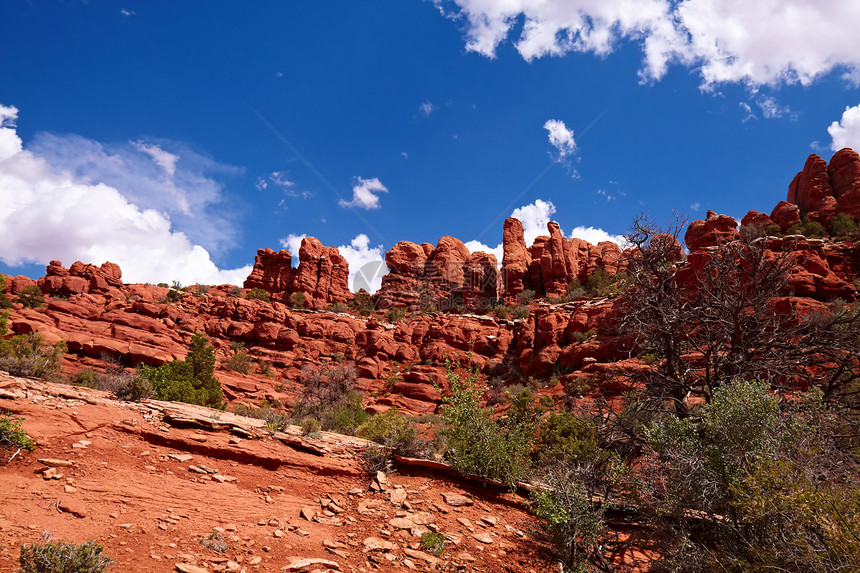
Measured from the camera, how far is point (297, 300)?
2052 inches

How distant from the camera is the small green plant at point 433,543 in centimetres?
502

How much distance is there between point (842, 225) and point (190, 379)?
159 feet

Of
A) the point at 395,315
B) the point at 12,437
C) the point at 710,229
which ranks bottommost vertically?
the point at 12,437

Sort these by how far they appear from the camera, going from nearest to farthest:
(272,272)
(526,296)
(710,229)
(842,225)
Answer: (842,225) < (710,229) < (526,296) < (272,272)

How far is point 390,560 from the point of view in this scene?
4.77 m

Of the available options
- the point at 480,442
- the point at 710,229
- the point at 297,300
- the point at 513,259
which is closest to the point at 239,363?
the point at 297,300

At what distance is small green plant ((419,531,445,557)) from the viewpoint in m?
5.02

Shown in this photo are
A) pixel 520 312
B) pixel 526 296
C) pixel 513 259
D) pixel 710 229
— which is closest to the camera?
pixel 710 229

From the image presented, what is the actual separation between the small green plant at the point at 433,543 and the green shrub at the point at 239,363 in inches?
1278

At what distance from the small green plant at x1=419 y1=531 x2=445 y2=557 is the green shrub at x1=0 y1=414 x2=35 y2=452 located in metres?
5.65

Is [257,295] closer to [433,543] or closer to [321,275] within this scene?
[321,275]

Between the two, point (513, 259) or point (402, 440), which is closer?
point (402, 440)

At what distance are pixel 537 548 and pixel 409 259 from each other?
55.6 m

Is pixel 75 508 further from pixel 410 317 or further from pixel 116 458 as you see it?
pixel 410 317
